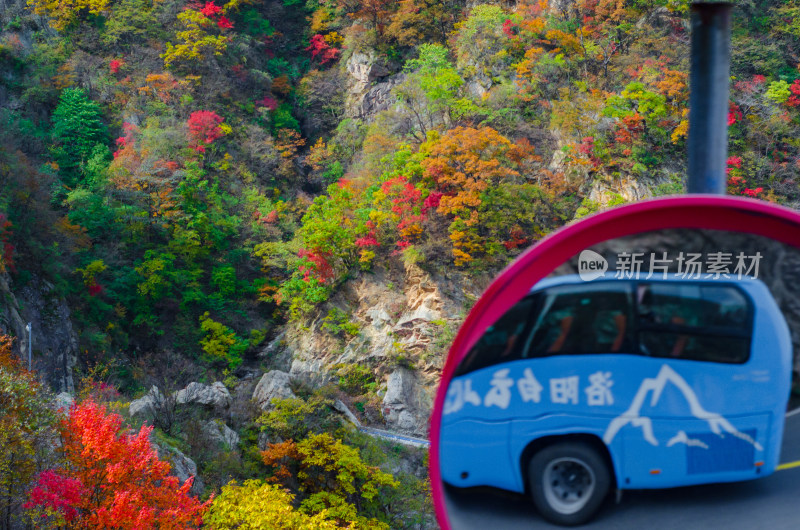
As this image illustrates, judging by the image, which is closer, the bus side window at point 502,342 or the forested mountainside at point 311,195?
the bus side window at point 502,342

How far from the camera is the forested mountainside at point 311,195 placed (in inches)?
530

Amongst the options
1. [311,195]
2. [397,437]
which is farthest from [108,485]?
[311,195]

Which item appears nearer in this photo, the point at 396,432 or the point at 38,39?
the point at 396,432

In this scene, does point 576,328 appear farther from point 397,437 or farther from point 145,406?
point 397,437

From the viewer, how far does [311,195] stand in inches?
940

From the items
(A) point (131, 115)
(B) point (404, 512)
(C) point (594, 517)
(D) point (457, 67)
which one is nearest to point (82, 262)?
(A) point (131, 115)

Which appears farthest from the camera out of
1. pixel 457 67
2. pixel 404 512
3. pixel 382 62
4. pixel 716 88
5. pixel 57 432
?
pixel 382 62

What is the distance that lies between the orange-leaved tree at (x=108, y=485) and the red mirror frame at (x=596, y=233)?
815 cm

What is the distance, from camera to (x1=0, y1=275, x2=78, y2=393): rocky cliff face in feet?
46.0

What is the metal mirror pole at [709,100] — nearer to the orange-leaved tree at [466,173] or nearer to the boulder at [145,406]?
the boulder at [145,406]

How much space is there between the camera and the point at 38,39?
22672 millimetres

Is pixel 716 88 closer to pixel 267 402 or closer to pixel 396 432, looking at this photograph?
pixel 267 402

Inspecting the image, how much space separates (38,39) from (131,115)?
15.9ft

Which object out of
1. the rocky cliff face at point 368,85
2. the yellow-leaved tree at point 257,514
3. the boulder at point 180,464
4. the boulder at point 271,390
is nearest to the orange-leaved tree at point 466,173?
the boulder at point 271,390
